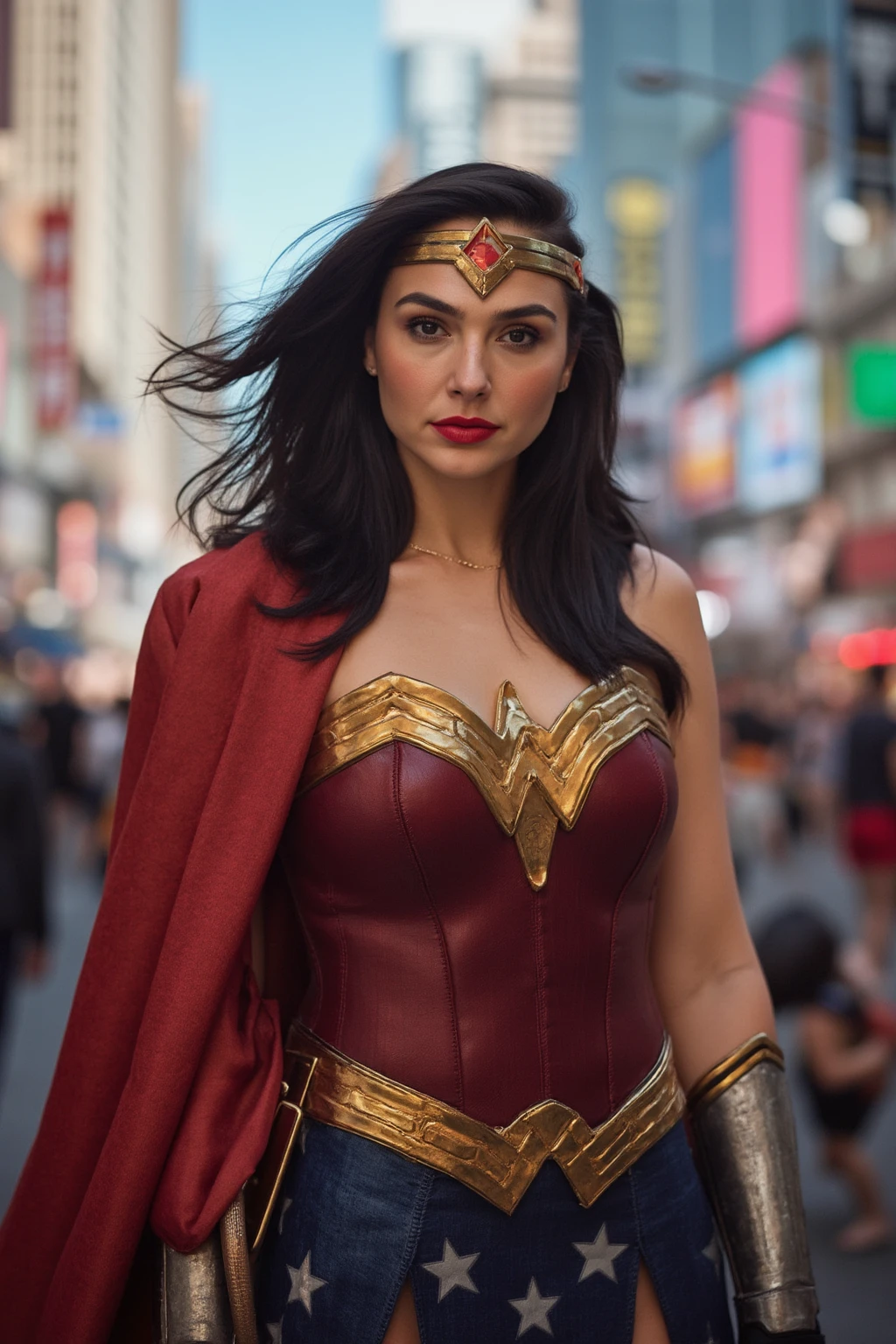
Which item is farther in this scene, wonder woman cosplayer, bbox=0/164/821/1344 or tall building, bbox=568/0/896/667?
tall building, bbox=568/0/896/667

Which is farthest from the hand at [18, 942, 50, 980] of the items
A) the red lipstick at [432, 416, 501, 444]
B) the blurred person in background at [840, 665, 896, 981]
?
the blurred person in background at [840, 665, 896, 981]

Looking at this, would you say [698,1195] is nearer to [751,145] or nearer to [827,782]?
[827,782]

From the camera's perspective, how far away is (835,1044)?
17.3 feet

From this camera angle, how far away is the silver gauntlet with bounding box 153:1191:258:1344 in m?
1.87

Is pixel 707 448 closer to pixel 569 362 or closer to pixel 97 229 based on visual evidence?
pixel 97 229

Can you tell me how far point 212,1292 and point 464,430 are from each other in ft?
3.87

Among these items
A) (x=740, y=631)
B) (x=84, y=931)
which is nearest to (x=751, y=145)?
(x=740, y=631)

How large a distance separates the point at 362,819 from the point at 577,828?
0.95ft

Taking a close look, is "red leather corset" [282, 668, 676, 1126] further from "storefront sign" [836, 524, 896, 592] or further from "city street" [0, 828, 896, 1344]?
"storefront sign" [836, 524, 896, 592]

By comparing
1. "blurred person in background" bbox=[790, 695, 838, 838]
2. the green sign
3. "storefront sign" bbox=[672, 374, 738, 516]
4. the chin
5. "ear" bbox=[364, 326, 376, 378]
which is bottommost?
the chin

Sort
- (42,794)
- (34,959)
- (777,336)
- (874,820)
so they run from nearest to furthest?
(34,959)
(42,794)
(874,820)
(777,336)

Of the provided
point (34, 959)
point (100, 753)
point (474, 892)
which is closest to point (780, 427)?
point (100, 753)

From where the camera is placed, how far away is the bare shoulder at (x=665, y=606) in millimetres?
2273

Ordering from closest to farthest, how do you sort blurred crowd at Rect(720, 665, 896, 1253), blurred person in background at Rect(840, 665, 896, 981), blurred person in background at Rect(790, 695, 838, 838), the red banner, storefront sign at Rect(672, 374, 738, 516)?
1. blurred crowd at Rect(720, 665, 896, 1253)
2. blurred person in background at Rect(840, 665, 896, 981)
3. blurred person in background at Rect(790, 695, 838, 838)
4. the red banner
5. storefront sign at Rect(672, 374, 738, 516)
